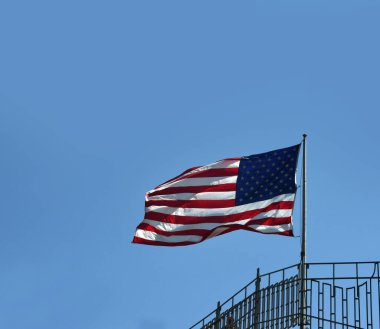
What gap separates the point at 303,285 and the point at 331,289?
1.85 ft

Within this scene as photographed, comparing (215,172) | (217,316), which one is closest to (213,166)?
(215,172)

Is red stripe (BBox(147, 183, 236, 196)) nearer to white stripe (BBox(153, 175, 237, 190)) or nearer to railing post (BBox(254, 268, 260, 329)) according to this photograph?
white stripe (BBox(153, 175, 237, 190))

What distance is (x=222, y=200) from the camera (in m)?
25.0

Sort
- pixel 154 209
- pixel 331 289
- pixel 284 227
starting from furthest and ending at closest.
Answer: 1. pixel 154 209
2. pixel 284 227
3. pixel 331 289

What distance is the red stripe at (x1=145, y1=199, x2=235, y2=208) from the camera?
24953mm

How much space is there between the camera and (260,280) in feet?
76.6

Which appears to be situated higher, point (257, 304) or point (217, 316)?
point (217, 316)

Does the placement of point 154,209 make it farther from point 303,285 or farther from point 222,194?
point 303,285

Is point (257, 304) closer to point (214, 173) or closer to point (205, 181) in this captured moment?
point (205, 181)

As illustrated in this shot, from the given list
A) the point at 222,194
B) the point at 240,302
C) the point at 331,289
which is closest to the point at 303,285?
the point at 331,289

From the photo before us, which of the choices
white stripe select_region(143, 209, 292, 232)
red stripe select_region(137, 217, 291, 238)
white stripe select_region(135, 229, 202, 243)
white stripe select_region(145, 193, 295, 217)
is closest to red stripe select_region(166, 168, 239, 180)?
white stripe select_region(145, 193, 295, 217)

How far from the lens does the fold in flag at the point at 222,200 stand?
80.0ft

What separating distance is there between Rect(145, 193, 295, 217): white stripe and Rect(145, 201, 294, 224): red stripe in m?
0.07

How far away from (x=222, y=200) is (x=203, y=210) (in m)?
0.47
